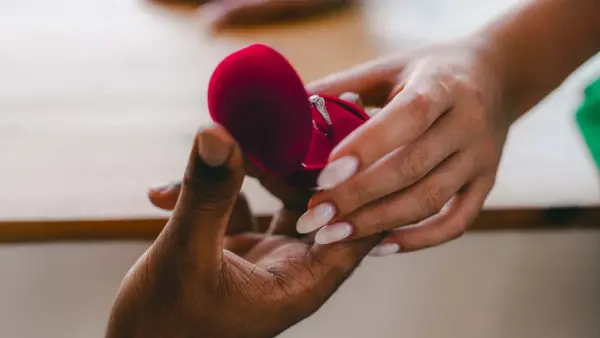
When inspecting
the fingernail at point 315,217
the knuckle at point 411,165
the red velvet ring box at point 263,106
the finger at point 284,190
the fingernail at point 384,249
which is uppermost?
the red velvet ring box at point 263,106

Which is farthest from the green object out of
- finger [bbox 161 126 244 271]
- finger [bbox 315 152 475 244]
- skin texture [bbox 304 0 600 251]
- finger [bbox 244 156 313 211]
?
finger [bbox 161 126 244 271]

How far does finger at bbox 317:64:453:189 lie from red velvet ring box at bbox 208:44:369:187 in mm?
33

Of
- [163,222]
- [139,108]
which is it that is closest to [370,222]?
[163,222]

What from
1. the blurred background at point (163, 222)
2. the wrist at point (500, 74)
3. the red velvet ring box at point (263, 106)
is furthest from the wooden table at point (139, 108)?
the red velvet ring box at point (263, 106)

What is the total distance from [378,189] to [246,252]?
0.12 metres

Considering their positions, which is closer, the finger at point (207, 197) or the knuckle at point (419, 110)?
the finger at point (207, 197)

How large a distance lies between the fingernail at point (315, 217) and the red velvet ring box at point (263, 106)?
0.04 meters

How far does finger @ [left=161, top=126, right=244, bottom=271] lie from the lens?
263 mm

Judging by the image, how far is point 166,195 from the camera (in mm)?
464

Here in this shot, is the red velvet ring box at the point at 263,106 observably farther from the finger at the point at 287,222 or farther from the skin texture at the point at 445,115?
the finger at the point at 287,222

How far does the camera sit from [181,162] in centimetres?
65

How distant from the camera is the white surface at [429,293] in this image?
62cm

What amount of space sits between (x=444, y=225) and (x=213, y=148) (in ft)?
0.89

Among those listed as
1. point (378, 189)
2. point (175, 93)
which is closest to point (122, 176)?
point (175, 93)
